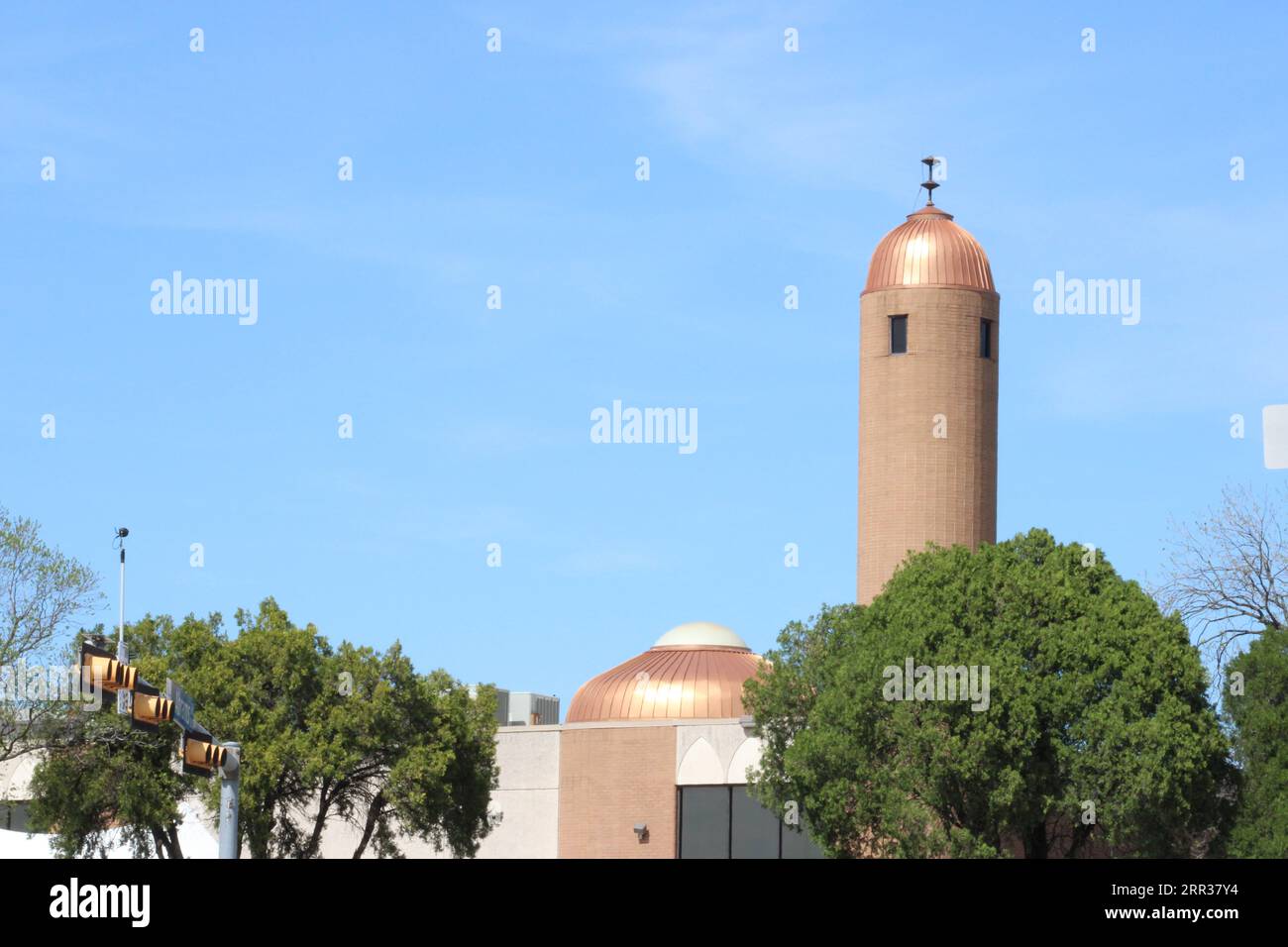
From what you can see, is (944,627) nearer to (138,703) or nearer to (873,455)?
(873,455)

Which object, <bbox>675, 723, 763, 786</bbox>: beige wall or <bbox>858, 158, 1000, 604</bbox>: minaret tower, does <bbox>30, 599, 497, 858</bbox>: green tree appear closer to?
<bbox>675, 723, 763, 786</bbox>: beige wall

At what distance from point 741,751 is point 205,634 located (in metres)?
16.9

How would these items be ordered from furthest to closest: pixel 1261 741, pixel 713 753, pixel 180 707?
1. pixel 713 753
2. pixel 1261 741
3. pixel 180 707

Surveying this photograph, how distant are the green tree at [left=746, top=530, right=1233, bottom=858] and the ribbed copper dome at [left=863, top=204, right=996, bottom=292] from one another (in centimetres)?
2083

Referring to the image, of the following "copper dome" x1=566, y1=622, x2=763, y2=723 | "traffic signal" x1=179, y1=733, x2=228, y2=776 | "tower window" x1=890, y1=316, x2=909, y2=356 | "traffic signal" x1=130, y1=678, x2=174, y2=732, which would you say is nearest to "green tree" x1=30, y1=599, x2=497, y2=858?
"copper dome" x1=566, y1=622, x2=763, y2=723

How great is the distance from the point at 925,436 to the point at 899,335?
3.87 m

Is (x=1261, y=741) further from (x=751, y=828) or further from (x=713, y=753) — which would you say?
(x=713, y=753)

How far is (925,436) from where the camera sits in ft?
211

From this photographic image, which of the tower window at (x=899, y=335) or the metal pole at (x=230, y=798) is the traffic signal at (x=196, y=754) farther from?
the tower window at (x=899, y=335)

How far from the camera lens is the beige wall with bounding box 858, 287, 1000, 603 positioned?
2527 inches

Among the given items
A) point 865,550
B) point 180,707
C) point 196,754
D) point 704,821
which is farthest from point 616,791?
point 180,707

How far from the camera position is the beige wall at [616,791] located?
2249 inches

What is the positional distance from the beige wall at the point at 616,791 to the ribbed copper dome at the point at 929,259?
19.1m
